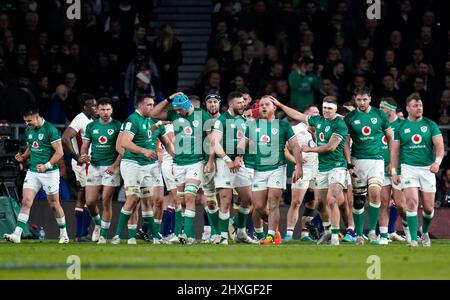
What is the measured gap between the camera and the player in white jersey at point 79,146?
2322cm

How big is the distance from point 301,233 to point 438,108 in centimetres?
474

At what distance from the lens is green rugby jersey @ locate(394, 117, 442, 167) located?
20.2 meters

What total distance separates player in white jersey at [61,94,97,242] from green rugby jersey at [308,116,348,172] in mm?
Answer: 4118

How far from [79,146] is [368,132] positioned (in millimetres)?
5598

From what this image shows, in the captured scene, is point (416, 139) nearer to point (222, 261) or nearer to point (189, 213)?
point (189, 213)

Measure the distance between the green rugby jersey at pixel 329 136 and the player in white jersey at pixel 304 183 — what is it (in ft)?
4.11

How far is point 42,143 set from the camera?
2195cm

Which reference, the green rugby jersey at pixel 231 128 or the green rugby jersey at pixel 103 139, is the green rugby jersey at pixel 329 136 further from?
the green rugby jersey at pixel 103 139

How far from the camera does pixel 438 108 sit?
88.9 feet

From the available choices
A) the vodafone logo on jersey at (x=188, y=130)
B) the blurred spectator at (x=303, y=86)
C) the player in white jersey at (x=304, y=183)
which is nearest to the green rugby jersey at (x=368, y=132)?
the player in white jersey at (x=304, y=183)

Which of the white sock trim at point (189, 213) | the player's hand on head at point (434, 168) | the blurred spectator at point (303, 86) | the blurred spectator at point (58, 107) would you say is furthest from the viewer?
the blurred spectator at point (303, 86)

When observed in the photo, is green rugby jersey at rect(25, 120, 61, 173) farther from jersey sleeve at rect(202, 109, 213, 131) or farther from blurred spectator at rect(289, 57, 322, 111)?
blurred spectator at rect(289, 57, 322, 111)
